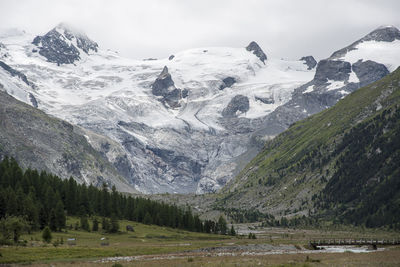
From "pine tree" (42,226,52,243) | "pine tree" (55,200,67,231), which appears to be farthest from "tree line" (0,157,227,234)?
"pine tree" (42,226,52,243)

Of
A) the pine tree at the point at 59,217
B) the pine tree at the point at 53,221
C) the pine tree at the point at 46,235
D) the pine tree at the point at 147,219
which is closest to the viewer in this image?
the pine tree at the point at 46,235

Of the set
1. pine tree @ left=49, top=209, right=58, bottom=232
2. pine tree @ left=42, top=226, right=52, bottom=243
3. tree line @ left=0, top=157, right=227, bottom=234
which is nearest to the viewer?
pine tree @ left=42, top=226, right=52, bottom=243

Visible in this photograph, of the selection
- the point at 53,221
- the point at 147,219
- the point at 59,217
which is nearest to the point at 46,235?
the point at 53,221

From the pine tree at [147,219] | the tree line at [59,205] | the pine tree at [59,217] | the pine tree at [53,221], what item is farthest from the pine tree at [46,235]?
the pine tree at [147,219]

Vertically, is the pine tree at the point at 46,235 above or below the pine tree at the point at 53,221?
below

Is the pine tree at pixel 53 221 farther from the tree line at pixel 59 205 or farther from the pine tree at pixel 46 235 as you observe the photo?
the pine tree at pixel 46 235

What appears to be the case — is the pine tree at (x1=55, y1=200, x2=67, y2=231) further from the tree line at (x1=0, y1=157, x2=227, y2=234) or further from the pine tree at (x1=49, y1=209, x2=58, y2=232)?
the pine tree at (x1=49, y1=209, x2=58, y2=232)

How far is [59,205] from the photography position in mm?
137500

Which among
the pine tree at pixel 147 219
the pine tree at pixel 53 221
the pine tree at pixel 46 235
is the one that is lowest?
the pine tree at pixel 46 235

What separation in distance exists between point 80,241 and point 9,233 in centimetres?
2379

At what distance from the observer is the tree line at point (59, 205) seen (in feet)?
445

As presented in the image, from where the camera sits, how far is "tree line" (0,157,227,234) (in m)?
136

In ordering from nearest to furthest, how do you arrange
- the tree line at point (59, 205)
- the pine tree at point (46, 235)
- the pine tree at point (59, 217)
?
the pine tree at point (46, 235)
the tree line at point (59, 205)
the pine tree at point (59, 217)

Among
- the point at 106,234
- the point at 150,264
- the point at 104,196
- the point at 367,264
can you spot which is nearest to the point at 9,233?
the point at 150,264
